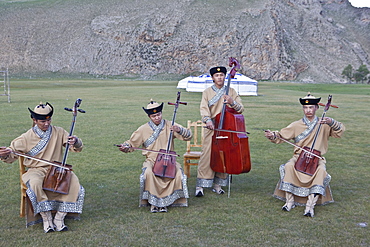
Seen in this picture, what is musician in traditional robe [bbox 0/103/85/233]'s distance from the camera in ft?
16.1

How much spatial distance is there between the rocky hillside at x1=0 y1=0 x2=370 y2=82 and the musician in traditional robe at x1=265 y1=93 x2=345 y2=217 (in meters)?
82.5

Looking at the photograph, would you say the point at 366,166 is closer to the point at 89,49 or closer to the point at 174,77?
the point at 174,77

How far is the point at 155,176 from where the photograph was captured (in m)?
5.71

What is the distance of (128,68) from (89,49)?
33.7ft

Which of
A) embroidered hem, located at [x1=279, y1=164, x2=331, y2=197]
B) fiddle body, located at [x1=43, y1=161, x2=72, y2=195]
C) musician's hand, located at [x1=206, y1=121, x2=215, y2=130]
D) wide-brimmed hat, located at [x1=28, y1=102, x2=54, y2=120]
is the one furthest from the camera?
musician's hand, located at [x1=206, y1=121, x2=215, y2=130]

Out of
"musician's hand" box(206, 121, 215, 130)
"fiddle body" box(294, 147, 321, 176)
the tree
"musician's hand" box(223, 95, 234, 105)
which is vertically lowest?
the tree

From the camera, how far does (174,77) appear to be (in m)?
86.8

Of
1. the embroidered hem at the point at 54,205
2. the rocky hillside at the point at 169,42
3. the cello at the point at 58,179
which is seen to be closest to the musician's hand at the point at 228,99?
the cello at the point at 58,179

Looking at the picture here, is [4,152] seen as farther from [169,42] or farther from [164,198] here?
[169,42]

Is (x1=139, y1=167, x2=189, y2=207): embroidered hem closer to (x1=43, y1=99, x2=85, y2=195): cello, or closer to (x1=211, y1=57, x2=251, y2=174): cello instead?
(x1=211, y1=57, x2=251, y2=174): cello

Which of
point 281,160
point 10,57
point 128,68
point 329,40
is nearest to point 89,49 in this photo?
point 128,68

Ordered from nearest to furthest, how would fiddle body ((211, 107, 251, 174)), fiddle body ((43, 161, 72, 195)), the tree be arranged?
fiddle body ((43, 161, 72, 195)) → fiddle body ((211, 107, 251, 174)) → the tree

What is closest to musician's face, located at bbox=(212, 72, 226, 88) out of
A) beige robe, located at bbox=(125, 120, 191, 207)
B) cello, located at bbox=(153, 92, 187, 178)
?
cello, located at bbox=(153, 92, 187, 178)

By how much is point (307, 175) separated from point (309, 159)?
226mm
